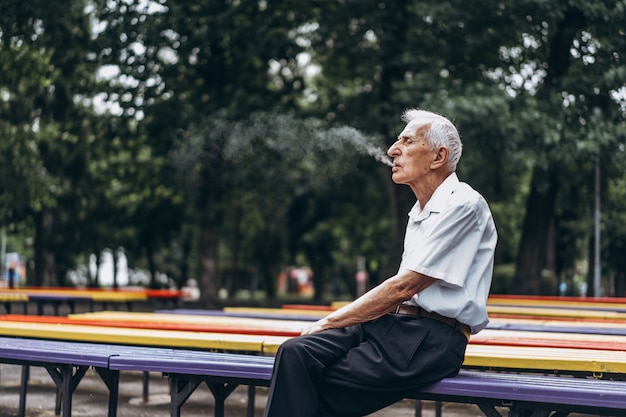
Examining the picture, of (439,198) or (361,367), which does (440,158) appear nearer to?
(439,198)

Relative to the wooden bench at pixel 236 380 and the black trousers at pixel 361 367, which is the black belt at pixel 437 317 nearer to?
the black trousers at pixel 361 367

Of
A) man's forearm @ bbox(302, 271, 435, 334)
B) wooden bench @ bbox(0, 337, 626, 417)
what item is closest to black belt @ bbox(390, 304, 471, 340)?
man's forearm @ bbox(302, 271, 435, 334)

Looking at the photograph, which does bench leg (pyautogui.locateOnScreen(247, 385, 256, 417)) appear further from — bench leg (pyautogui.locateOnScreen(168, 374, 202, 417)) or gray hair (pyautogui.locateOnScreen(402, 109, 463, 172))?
gray hair (pyautogui.locateOnScreen(402, 109, 463, 172))

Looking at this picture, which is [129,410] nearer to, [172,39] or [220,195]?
[172,39]

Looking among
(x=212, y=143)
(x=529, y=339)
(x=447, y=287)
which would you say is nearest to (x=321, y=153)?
(x=212, y=143)

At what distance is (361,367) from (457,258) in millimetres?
576

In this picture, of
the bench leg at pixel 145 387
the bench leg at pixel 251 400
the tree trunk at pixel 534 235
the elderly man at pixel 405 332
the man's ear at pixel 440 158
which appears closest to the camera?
the elderly man at pixel 405 332

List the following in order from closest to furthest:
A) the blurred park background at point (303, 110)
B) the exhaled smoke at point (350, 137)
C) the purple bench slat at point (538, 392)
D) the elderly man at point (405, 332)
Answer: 1. the purple bench slat at point (538, 392)
2. the elderly man at point (405, 332)
3. the blurred park background at point (303, 110)
4. the exhaled smoke at point (350, 137)

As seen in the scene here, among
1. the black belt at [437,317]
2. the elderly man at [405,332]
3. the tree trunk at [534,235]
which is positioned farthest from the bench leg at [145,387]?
the tree trunk at [534,235]

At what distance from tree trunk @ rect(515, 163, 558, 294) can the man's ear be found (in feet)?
48.1

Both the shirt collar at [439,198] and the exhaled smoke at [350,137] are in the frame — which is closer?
the shirt collar at [439,198]

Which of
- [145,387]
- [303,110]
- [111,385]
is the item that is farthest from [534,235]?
[111,385]

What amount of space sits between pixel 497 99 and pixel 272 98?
317 inches

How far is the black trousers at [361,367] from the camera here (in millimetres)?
3543
